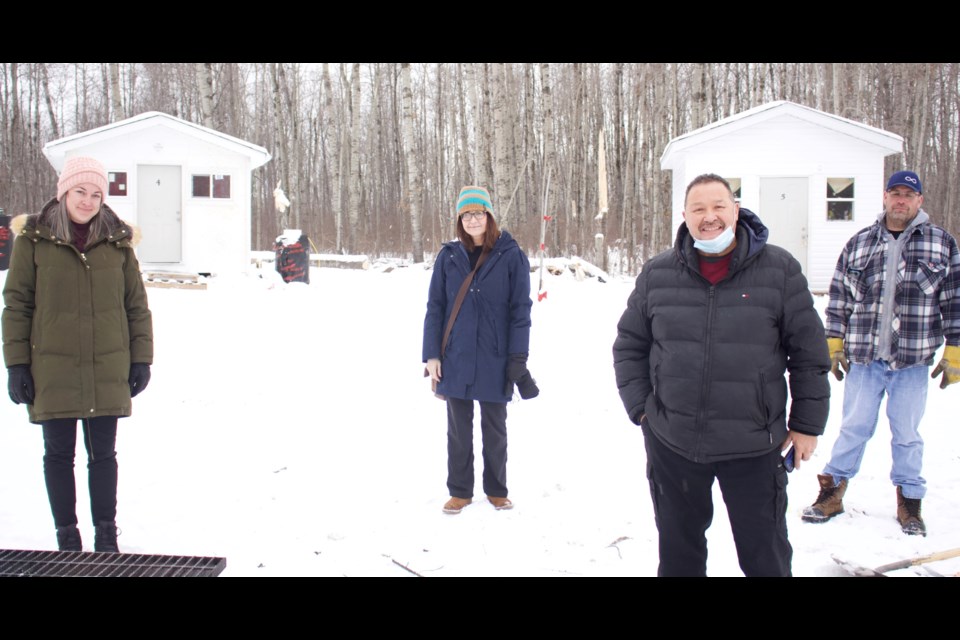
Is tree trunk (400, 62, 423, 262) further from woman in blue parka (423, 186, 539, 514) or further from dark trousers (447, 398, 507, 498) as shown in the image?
dark trousers (447, 398, 507, 498)

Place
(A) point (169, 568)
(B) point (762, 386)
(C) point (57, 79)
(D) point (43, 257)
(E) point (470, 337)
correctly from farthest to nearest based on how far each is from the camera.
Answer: (C) point (57, 79) < (E) point (470, 337) < (D) point (43, 257) < (A) point (169, 568) < (B) point (762, 386)

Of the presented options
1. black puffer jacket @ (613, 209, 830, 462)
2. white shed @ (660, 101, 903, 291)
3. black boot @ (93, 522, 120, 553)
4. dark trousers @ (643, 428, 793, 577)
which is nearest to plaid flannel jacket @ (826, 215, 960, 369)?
black puffer jacket @ (613, 209, 830, 462)

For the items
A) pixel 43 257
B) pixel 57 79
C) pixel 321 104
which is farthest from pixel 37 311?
pixel 57 79

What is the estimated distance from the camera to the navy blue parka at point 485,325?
4.64 m

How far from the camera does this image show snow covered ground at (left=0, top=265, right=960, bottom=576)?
4.11 metres

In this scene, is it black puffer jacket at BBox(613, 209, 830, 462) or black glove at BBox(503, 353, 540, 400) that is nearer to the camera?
black puffer jacket at BBox(613, 209, 830, 462)

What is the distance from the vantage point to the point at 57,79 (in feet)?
131

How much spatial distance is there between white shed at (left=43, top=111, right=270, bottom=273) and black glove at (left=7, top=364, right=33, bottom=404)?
12.9m

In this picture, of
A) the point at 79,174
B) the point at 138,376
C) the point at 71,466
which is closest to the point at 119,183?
the point at 79,174

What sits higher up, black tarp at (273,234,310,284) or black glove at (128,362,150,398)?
black tarp at (273,234,310,284)

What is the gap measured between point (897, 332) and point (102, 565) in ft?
15.3

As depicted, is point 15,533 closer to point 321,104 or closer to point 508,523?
point 508,523

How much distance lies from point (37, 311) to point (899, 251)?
501cm

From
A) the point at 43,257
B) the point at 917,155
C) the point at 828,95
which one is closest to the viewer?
the point at 43,257
